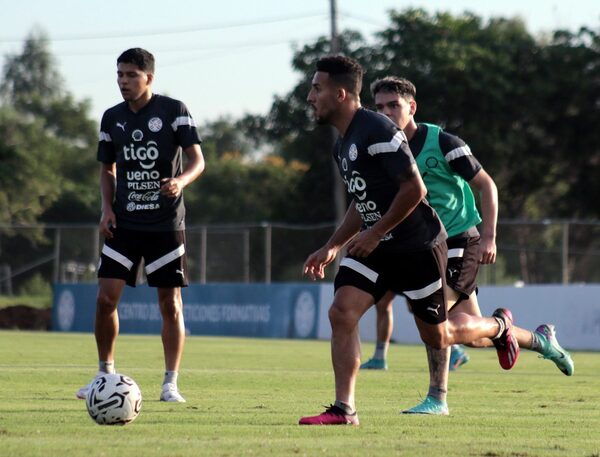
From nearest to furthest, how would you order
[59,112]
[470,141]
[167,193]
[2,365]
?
[167,193]
[2,365]
[470,141]
[59,112]

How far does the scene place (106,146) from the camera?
9984 millimetres

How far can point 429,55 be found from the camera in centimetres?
4525

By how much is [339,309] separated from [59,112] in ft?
246

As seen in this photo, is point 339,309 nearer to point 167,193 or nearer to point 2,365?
point 167,193

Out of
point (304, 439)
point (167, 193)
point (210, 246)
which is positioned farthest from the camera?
point (210, 246)

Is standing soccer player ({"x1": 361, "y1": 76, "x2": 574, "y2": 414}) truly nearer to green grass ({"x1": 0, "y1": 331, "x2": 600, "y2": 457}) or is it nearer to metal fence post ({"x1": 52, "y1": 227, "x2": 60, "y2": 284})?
green grass ({"x1": 0, "y1": 331, "x2": 600, "y2": 457})

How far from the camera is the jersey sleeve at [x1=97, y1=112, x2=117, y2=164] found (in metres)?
9.95

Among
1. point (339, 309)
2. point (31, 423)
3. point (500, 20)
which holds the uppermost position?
point (500, 20)

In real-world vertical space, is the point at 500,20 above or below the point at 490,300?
above

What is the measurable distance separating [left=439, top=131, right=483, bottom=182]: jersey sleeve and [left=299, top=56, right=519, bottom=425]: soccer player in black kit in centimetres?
119

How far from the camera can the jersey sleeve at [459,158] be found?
372 inches

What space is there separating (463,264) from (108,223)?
2.41m

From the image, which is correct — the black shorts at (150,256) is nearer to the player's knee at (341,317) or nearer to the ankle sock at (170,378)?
the ankle sock at (170,378)

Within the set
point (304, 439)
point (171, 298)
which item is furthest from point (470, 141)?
point (304, 439)
